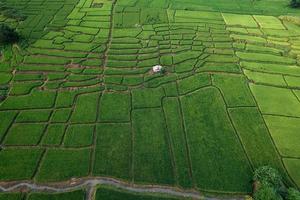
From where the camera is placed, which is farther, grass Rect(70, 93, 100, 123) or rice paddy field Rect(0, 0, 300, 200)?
grass Rect(70, 93, 100, 123)

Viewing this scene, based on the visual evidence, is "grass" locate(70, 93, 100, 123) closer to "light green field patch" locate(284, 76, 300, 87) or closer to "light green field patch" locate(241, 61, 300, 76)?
"light green field patch" locate(241, 61, 300, 76)

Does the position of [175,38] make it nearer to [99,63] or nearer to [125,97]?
[99,63]

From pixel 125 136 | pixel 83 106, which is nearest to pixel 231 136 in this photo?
pixel 125 136

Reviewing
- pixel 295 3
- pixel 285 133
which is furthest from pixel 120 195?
pixel 295 3

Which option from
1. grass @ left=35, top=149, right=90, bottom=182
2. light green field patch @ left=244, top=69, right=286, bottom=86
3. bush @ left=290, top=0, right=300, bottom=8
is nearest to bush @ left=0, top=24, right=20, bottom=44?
grass @ left=35, top=149, right=90, bottom=182

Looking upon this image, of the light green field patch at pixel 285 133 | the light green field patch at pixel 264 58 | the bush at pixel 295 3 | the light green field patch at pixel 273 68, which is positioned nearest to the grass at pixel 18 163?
the light green field patch at pixel 285 133

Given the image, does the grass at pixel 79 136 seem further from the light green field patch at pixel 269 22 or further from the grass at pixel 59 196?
the light green field patch at pixel 269 22
